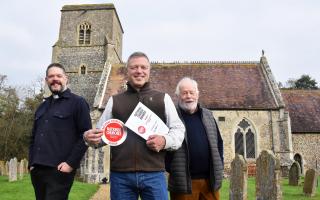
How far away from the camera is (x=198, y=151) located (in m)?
4.34

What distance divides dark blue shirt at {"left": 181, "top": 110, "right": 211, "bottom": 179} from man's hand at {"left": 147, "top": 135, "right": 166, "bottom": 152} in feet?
3.37

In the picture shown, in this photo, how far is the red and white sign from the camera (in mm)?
3430

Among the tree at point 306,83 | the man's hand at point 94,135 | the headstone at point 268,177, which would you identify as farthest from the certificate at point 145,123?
the tree at point 306,83

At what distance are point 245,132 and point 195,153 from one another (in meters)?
18.8

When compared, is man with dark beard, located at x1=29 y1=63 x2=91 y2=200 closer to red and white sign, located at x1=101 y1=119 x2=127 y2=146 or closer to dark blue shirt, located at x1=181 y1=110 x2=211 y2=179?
red and white sign, located at x1=101 y1=119 x2=127 y2=146

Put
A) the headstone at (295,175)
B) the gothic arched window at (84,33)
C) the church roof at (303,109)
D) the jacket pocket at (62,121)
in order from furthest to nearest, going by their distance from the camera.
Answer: the gothic arched window at (84,33) < the church roof at (303,109) < the headstone at (295,175) < the jacket pocket at (62,121)

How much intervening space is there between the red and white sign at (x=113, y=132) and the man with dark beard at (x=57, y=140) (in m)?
0.86

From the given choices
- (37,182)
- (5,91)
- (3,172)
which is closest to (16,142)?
(5,91)

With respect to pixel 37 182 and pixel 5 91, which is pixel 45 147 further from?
pixel 5 91

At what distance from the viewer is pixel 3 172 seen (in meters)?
24.5

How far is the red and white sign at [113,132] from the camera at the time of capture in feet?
11.3

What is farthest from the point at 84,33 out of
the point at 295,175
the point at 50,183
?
the point at 50,183

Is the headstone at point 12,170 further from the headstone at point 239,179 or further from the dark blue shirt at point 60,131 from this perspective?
the dark blue shirt at point 60,131

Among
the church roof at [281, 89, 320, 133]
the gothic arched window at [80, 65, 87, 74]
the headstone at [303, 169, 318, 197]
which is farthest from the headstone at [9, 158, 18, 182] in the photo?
the church roof at [281, 89, 320, 133]
